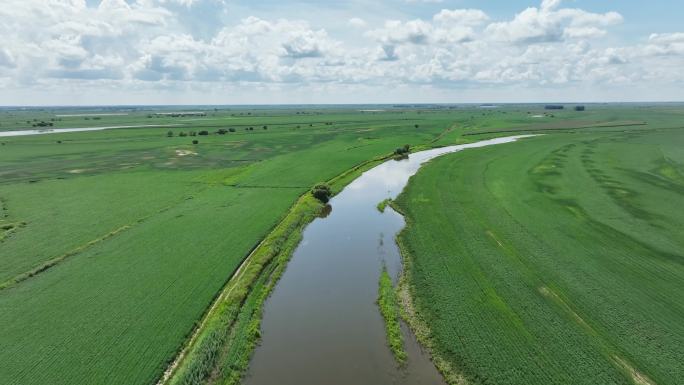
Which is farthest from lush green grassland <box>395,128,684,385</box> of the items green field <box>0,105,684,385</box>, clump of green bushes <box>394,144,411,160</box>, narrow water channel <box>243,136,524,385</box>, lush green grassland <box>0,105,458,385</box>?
clump of green bushes <box>394,144,411,160</box>

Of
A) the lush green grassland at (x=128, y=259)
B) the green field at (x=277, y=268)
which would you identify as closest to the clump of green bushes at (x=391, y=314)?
the green field at (x=277, y=268)

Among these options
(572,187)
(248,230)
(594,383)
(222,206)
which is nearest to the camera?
(594,383)

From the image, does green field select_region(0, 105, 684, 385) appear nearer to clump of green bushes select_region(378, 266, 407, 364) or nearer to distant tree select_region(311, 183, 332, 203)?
clump of green bushes select_region(378, 266, 407, 364)

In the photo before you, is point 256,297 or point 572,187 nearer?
point 256,297

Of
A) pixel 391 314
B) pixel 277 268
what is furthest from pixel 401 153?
pixel 391 314

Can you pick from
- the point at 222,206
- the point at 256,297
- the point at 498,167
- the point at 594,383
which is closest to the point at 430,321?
the point at 594,383

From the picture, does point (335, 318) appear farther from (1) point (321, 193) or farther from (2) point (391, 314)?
(1) point (321, 193)

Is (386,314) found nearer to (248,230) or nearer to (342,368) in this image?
(342,368)
